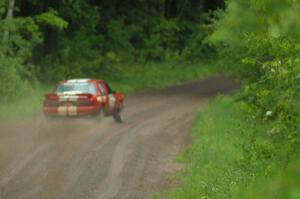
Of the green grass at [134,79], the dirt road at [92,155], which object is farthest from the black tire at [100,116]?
the green grass at [134,79]

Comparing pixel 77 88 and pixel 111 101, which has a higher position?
pixel 77 88

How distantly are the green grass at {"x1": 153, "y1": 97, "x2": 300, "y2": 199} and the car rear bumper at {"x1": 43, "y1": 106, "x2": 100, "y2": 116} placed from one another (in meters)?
3.45

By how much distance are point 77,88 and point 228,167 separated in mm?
9438

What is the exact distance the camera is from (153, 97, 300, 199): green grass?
175cm

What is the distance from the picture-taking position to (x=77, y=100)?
1973cm

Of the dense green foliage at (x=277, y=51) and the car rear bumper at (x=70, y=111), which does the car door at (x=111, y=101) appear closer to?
the car rear bumper at (x=70, y=111)

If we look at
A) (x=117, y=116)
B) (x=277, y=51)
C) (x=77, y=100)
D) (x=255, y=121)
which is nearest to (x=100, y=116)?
(x=77, y=100)

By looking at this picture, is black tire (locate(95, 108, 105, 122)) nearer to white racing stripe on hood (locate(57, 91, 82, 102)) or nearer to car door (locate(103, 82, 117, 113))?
car door (locate(103, 82, 117, 113))

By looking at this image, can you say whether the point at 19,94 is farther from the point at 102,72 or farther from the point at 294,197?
the point at 294,197

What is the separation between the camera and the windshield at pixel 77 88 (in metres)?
20.1

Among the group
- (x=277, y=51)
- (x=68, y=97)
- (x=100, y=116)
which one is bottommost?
(x=100, y=116)

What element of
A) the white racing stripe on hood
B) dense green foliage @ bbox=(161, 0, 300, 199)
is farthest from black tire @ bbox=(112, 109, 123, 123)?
dense green foliage @ bbox=(161, 0, 300, 199)

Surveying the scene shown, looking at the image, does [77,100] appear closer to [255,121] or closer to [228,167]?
[228,167]

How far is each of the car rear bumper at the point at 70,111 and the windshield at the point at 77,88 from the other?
656 millimetres
